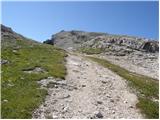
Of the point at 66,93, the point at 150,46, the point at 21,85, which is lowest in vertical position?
the point at 150,46

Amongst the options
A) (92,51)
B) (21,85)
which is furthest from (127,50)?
(21,85)

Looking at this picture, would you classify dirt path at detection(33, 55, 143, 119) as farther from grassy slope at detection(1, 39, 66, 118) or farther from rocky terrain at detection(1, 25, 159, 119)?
grassy slope at detection(1, 39, 66, 118)

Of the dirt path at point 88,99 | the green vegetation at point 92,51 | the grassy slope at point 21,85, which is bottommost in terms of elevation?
the green vegetation at point 92,51

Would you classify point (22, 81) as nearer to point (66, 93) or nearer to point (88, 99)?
point (66, 93)

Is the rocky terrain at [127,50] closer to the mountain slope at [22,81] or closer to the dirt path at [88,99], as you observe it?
the mountain slope at [22,81]

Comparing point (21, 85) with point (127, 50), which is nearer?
point (21, 85)

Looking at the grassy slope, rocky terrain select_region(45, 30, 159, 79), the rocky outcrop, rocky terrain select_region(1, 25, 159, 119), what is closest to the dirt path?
rocky terrain select_region(1, 25, 159, 119)

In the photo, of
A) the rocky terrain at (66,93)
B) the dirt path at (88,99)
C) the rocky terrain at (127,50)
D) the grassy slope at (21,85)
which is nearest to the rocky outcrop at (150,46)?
the rocky terrain at (127,50)

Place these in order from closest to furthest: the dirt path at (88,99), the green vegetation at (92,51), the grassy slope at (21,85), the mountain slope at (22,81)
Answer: the grassy slope at (21,85) → the mountain slope at (22,81) → the dirt path at (88,99) → the green vegetation at (92,51)

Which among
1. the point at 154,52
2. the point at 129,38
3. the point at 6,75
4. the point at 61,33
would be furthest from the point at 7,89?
the point at 61,33
